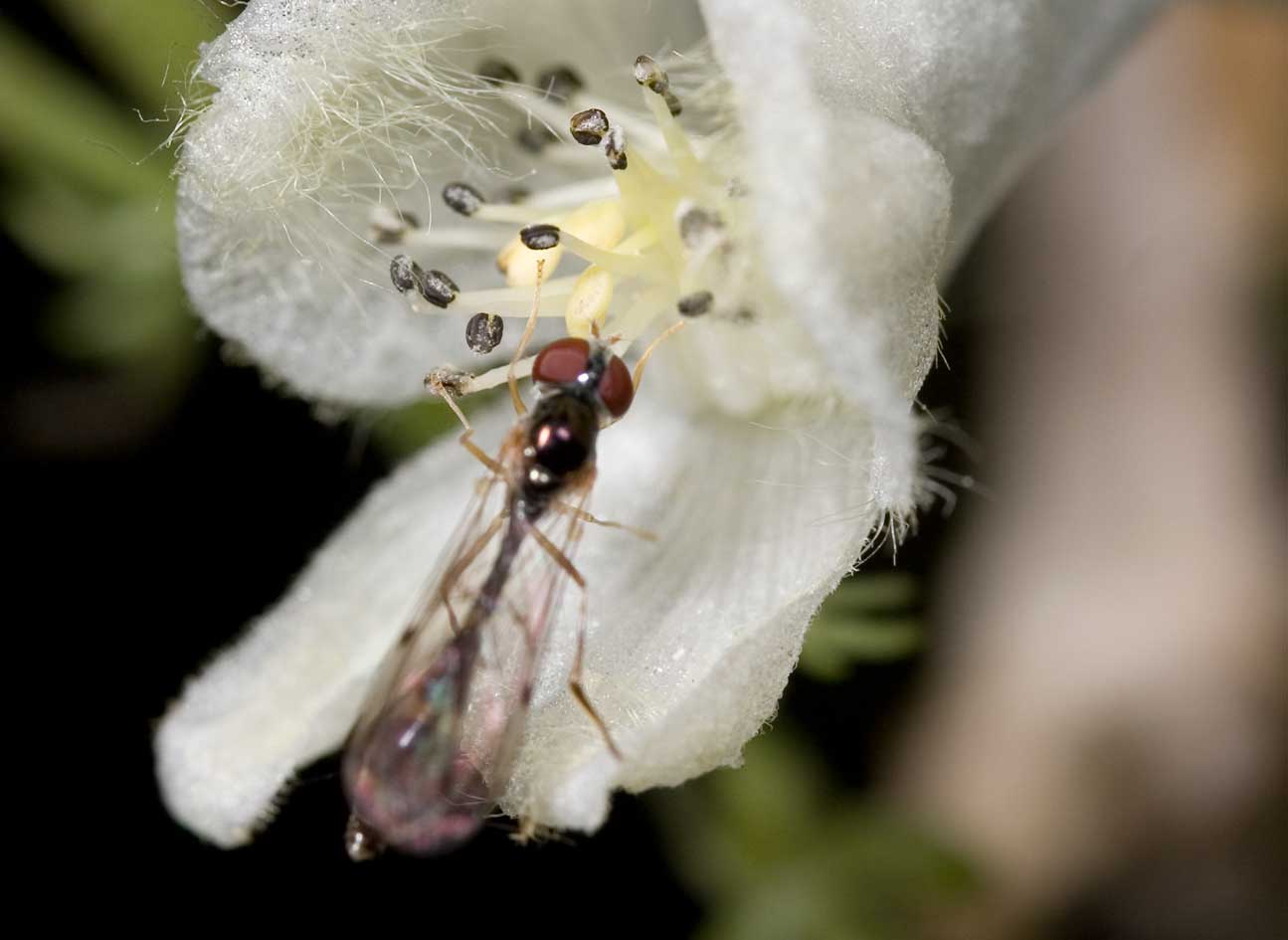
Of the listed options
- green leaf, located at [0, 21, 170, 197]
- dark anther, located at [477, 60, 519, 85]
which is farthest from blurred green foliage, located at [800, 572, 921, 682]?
green leaf, located at [0, 21, 170, 197]

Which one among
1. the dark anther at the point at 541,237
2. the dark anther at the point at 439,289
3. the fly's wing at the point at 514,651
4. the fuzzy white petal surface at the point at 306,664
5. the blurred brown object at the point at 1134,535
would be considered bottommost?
the blurred brown object at the point at 1134,535

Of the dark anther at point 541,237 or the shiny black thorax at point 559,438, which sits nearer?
the shiny black thorax at point 559,438

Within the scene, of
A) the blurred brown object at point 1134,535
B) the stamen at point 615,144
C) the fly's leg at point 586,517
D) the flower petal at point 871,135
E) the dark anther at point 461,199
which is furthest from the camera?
the blurred brown object at point 1134,535

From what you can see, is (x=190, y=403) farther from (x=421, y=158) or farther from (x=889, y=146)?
(x=889, y=146)

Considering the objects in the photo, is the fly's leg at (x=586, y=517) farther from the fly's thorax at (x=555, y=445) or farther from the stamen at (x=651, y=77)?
the stamen at (x=651, y=77)

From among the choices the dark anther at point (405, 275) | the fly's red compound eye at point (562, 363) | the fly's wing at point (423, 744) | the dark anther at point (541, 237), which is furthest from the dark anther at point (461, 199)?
the fly's wing at point (423, 744)

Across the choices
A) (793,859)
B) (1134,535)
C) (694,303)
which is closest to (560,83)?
(694,303)

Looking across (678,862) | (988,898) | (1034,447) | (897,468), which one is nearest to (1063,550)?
(1034,447)

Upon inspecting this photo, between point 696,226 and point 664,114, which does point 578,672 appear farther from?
point 664,114

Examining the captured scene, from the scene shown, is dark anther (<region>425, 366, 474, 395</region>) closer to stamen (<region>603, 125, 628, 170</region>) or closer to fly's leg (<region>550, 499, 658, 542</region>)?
fly's leg (<region>550, 499, 658, 542</region>)
